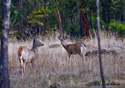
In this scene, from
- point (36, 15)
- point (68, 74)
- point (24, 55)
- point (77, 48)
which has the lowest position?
point (68, 74)

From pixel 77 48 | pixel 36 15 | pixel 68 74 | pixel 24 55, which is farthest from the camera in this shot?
pixel 36 15

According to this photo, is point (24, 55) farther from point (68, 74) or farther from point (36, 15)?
point (36, 15)

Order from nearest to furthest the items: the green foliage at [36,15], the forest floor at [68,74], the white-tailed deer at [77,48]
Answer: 1. the forest floor at [68,74]
2. the green foliage at [36,15]
3. the white-tailed deer at [77,48]

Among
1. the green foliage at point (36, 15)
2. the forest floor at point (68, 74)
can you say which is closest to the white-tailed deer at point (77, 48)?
the forest floor at point (68, 74)

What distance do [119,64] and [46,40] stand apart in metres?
7.14

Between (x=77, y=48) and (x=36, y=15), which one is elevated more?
(x=36, y=15)

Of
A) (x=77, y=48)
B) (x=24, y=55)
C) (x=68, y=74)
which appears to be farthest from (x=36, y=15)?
(x=68, y=74)

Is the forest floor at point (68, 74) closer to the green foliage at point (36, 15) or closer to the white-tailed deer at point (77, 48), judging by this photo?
the white-tailed deer at point (77, 48)

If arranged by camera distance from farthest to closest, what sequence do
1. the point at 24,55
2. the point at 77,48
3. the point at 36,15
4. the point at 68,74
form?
the point at 36,15
the point at 77,48
the point at 24,55
the point at 68,74

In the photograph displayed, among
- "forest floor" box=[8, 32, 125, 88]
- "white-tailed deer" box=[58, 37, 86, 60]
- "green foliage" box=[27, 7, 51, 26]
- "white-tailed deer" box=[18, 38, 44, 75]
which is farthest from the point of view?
"white-tailed deer" box=[58, 37, 86, 60]

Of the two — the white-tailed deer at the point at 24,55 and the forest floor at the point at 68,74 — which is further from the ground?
the white-tailed deer at the point at 24,55

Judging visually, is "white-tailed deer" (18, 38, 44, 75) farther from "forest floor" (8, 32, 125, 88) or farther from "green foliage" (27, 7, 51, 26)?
"green foliage" (27, 7, 51, 26)

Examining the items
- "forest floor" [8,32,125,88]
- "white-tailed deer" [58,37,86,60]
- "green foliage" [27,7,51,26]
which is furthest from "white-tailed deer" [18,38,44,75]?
"white-tailed deer" [58,37,86,60]

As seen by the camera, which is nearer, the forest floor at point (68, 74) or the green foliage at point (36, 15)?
the forest floor at point (68, 74)
